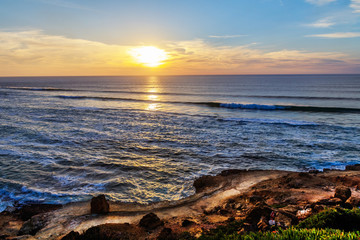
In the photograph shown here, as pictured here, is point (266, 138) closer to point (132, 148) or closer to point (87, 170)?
point (132, 148)

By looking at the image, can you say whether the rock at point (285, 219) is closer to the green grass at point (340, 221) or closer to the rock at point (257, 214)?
the rock at point (257, 214)

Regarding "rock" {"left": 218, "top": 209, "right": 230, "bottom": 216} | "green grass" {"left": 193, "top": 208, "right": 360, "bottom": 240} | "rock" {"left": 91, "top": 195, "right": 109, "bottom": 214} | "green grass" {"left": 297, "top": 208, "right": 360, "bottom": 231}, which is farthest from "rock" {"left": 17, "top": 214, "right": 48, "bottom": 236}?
"green grass" {"left": 297, "top": 208, "right": 360, "bottom": 231}

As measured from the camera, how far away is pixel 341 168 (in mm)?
12898

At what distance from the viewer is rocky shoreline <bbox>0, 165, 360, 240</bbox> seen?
6.39 metres

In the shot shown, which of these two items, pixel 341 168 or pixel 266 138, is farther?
pixel 266 138

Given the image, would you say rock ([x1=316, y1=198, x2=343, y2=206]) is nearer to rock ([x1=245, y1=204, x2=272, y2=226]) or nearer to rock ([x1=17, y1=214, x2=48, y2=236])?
rock ([x1=245, y1=204, x2=272, y2=226])

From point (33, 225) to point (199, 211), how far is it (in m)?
5.65

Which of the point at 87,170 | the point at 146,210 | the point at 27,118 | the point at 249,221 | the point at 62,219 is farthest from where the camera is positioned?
A: the point at 27,118

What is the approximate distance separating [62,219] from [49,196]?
240 centimetres

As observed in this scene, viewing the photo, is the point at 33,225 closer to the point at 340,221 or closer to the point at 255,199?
the point at 255,199

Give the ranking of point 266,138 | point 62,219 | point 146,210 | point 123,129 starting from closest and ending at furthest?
point 62,219, point 146,210, point 266,138, point 123,129

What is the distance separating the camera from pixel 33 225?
7504mm

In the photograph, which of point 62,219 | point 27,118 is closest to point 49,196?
point 62,219

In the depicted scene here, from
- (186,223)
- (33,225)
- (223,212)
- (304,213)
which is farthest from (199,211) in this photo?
(33,225)
